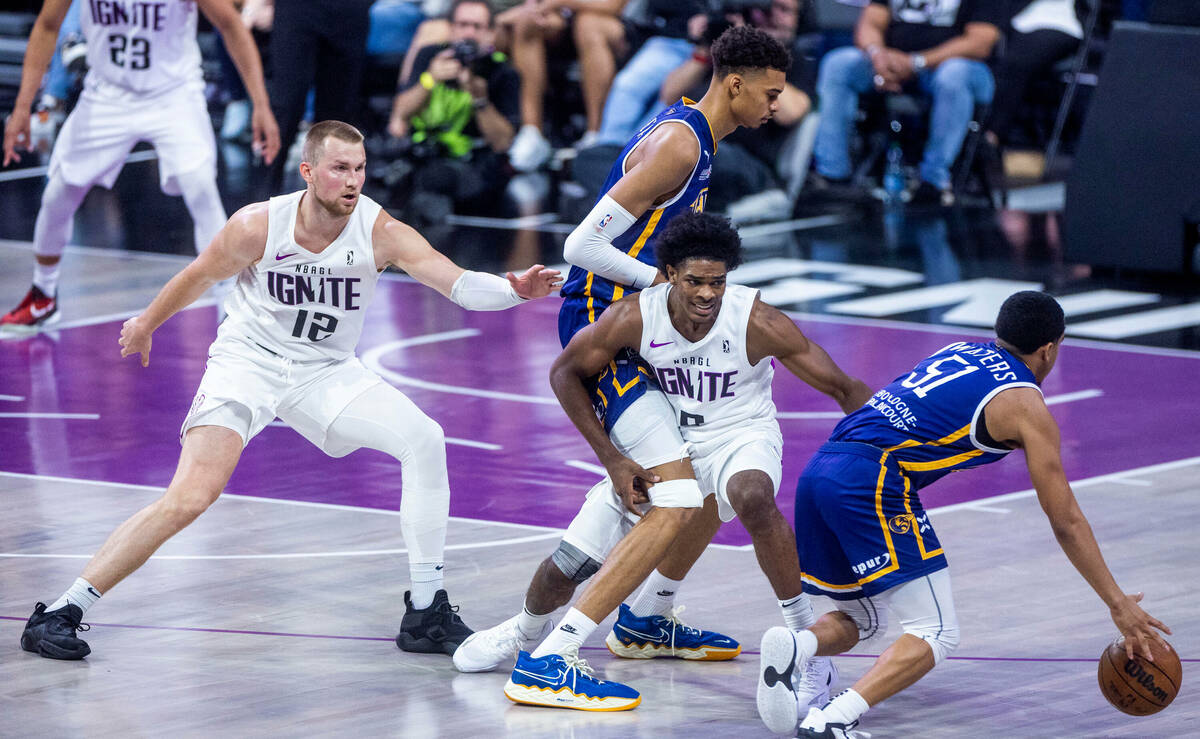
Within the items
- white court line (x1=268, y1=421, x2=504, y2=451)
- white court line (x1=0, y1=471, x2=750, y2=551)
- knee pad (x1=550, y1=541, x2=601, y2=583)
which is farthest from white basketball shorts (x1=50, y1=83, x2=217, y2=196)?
knee pad (x1=550, y1=541, x2=601, y2=583)

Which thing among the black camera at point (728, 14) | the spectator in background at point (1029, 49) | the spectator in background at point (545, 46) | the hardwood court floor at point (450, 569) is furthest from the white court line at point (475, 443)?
the spectator in background at point (1029, 49)

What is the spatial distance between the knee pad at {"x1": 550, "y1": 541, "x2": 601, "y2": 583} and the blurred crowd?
8.32 meters

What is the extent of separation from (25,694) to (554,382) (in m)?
1.83

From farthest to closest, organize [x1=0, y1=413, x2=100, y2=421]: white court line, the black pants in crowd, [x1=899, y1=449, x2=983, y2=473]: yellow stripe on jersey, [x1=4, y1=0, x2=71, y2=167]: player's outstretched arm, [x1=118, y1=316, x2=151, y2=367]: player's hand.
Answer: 1. the black pants in crowd
2. [x1=4, y1=0, x2=71, y2=167]: player's outstretched arm
3. [x1=0, y1=413, x2=100, y2=421]: white court line
4. [x1=118, y1=316, x2=151, y2=367]: player's hand
5. [x1=899, y1=449, x2=983, y2=473]: yellow stripe on jersey

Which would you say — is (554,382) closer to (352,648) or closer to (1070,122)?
(352,648)

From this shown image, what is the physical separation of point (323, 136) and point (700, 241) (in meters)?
1.32

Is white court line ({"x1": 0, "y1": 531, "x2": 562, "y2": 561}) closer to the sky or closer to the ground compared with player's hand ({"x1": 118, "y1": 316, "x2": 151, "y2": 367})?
closer to the ground

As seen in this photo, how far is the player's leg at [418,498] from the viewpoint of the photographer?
6273mm

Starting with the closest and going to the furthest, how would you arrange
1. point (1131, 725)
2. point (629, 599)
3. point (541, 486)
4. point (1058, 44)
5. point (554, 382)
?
point (1131, 725) < point (554, 382) < point (629, 599) < point (541, 486) < point (1058, 44)

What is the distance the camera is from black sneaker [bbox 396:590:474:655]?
6223mm

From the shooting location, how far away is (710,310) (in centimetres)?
590

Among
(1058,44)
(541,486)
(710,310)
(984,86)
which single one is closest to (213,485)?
(710,310)

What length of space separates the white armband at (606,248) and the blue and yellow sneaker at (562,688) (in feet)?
4.07

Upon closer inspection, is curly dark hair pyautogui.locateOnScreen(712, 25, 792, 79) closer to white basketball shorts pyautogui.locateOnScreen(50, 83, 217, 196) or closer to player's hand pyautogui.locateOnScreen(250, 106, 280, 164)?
player's hand pyautogui.locateOnScreen(250, 106, 280, 164)
